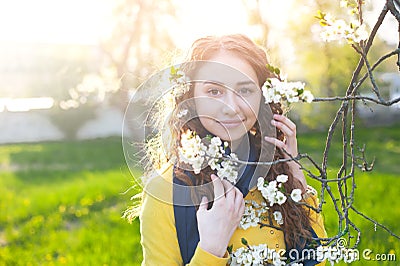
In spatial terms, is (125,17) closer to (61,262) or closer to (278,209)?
(61,262)

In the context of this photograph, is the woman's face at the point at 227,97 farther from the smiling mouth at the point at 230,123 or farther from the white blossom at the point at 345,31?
the white blossom at the point at 345,31

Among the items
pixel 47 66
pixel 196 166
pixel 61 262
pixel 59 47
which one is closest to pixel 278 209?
pixel 196 166

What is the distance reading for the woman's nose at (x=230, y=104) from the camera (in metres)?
1.63

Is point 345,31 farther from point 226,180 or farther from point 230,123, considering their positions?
point 226,180

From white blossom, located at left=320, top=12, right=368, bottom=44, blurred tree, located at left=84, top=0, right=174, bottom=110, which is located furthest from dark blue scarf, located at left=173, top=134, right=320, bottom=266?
blurred tree, located at left=84, top=0, right=174, bottom=110

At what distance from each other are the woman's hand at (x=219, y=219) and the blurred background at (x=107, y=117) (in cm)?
27

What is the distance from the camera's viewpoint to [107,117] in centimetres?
1678

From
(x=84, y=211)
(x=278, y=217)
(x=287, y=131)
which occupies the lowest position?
(x=84, y=211)

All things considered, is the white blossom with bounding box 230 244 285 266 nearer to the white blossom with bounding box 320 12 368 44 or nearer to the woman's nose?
the woman's nose

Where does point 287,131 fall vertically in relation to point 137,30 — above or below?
below

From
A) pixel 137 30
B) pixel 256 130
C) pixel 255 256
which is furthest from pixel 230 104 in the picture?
pixel 137 30

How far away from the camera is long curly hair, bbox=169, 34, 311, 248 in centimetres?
173

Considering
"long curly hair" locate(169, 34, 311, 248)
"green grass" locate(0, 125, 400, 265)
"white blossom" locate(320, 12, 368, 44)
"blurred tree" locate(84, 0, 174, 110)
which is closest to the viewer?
"white blossom" locate(320, 12, 368, 44)

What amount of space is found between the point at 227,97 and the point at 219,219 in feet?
1.05
